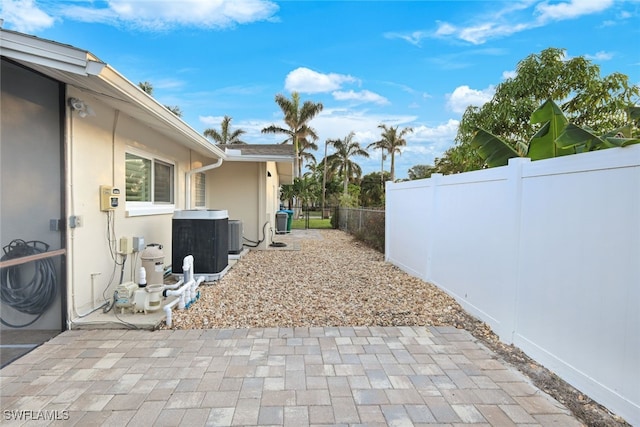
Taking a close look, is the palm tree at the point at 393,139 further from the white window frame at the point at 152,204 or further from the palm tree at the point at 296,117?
the white window frame at the point at 152,204

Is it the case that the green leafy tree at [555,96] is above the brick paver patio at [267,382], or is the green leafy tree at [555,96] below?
above

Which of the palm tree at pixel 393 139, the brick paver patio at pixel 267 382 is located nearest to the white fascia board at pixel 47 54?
the brick paver patio at pixel 267 382

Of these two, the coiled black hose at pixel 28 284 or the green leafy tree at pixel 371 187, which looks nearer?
the coiled black hose at pixel 28 284

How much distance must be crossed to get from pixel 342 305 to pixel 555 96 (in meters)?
7.92

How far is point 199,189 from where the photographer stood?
925 cm

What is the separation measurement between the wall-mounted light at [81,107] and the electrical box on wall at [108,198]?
0.97m

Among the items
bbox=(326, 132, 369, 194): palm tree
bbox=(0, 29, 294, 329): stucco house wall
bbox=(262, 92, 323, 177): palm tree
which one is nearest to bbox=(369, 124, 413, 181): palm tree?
bbox=(326, 132, 369, 194): palm tree

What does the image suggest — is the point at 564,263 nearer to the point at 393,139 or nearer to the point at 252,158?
the point at 252,158

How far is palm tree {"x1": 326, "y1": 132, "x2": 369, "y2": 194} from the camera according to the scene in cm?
3962

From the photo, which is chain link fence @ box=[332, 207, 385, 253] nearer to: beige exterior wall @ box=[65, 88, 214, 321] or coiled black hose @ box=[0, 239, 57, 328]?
beige exterior wall @ box=[65, 88, 214, 321]

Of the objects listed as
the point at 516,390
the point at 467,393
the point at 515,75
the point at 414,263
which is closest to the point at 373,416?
the point at 467,393

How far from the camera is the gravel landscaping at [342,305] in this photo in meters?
3.07

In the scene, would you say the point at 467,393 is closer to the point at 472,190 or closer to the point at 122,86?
the point at 472,190

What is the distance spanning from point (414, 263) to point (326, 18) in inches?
239
